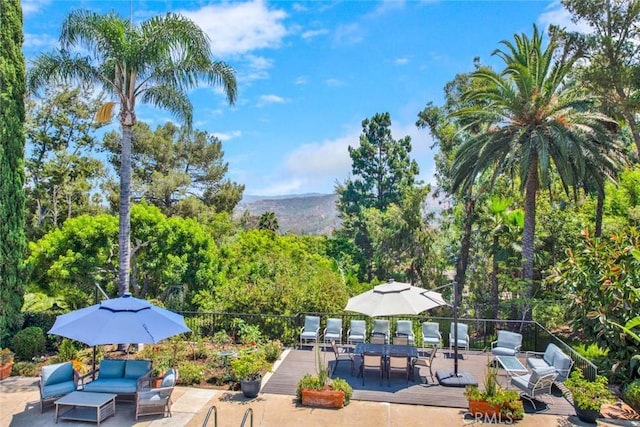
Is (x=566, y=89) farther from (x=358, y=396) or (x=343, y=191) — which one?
(x=343, y=191)

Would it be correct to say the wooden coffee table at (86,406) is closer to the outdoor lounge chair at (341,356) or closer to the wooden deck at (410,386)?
the wooden deck at (410,386)

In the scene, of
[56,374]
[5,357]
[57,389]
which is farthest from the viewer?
[5,357]

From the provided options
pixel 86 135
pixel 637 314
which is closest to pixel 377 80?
pixel 637 314

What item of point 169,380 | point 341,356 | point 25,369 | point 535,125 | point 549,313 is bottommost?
point 25,369

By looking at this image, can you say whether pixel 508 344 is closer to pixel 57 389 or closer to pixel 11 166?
pixel 57 389

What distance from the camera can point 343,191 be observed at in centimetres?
4125

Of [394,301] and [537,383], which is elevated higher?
[394,301]

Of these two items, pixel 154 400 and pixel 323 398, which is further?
pixel 323 398

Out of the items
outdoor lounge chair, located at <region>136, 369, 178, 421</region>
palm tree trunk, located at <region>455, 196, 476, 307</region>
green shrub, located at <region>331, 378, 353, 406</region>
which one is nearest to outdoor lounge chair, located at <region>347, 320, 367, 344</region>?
green shrub, located at <region>331, 378, 353, 406</region>

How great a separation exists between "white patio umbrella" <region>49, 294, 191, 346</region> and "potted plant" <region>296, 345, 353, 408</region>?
8.32ft

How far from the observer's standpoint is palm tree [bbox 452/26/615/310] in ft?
44.1

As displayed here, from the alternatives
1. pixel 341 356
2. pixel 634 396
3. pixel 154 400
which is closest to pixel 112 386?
pixel 154 400

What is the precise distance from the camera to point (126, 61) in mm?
10781

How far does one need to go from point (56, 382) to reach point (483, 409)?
757 cm
